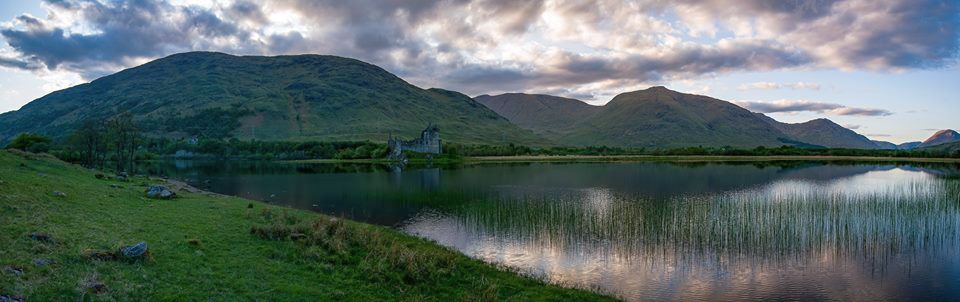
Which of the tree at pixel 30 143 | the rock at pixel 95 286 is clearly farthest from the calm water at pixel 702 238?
the tree at pixel 30 143

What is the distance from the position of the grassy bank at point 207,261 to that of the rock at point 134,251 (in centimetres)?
19

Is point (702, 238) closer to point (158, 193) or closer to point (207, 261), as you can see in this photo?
point (207, 261)

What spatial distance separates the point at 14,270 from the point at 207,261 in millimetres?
5275

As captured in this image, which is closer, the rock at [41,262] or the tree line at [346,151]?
the rock at [41,262]

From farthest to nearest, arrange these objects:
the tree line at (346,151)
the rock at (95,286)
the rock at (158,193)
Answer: the tree line at (346,151), the rock at (158,193), the rock at (95,286)

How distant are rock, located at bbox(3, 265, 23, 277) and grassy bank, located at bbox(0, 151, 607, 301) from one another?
40 millimetres

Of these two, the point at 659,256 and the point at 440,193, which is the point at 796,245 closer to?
the point at 659,256

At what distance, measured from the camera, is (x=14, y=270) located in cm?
1212

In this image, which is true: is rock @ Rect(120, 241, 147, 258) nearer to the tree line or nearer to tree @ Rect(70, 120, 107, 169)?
tree @ Rect(70, 120, 107, 169)

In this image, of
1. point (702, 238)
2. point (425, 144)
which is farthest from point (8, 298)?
point (425, 144)

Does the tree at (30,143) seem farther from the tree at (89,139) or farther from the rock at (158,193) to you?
the rock at (158,193)

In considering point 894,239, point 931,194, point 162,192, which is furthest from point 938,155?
point 162,192

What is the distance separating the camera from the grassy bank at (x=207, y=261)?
1304cm

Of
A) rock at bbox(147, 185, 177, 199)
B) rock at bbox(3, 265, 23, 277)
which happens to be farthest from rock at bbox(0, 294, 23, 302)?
rock at bbox(147, 185, 177, 199)
